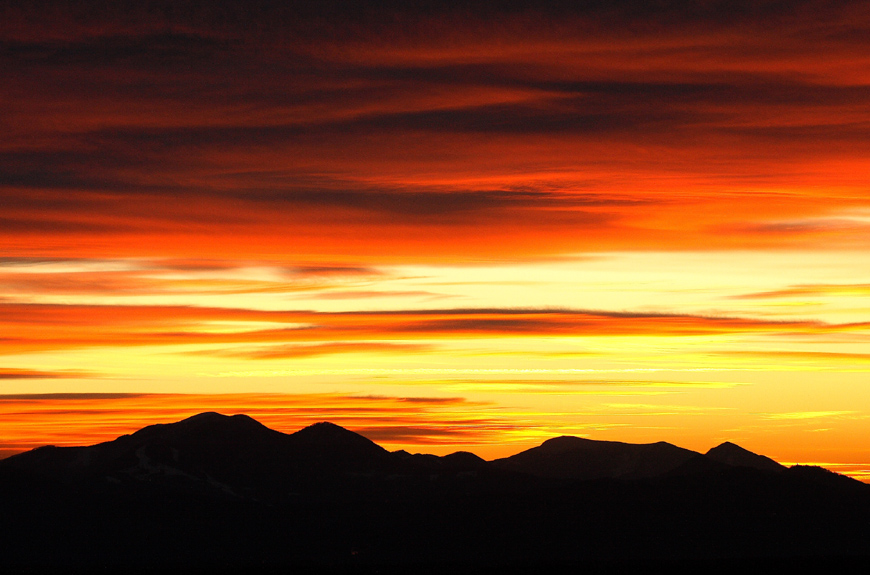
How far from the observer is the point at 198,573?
176625mm

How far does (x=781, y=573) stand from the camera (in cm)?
16062

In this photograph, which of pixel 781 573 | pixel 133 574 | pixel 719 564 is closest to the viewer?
pixel 781 573

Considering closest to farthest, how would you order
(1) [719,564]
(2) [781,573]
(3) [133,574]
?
(2) [781,573], (3) [133,574], (1) [719,564]

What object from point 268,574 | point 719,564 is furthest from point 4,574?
point 719,564

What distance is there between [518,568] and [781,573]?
41.6 m

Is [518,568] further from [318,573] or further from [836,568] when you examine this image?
[836,568]

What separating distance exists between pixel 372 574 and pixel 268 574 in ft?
52.4

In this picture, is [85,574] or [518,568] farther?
Answer: [518,568]

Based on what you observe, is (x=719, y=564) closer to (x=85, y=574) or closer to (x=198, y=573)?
(x=198, y=573)

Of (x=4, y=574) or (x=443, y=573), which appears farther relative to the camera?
(x=4, y=574)

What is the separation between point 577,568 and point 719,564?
91.3 ft

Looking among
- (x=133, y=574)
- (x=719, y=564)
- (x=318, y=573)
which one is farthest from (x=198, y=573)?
(x=719, y=564)

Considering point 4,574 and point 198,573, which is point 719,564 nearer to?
point 198,573

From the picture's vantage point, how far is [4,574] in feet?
596
